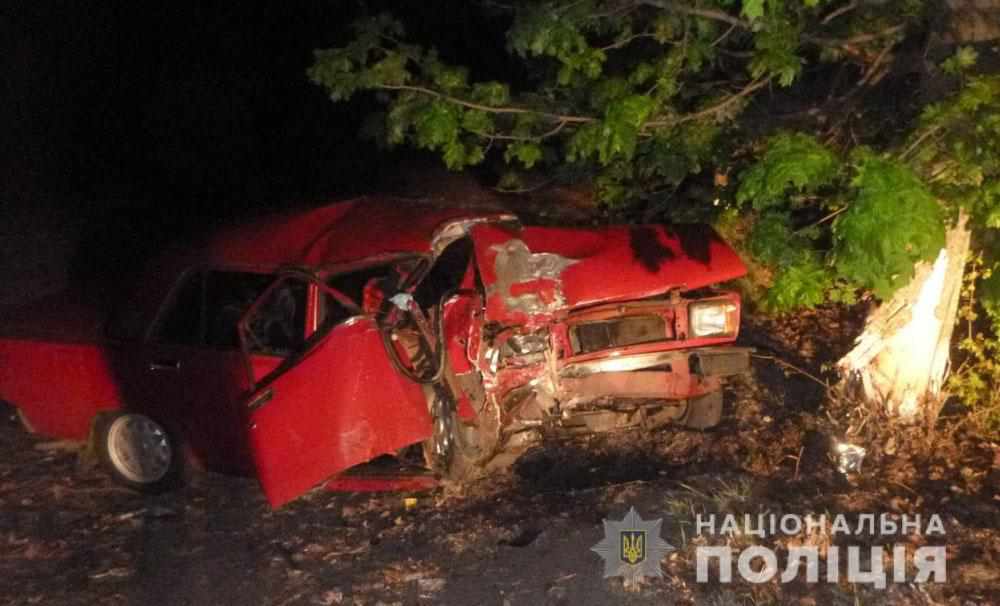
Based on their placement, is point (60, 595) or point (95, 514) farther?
point (95, 514)

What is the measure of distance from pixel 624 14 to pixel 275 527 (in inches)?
140

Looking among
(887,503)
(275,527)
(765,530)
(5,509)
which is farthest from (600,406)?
(5,509)

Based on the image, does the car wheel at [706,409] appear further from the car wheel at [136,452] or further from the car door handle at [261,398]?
the car wheel at [136,452]

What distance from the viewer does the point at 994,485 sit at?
5.51m

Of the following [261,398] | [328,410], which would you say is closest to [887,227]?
[328,410]

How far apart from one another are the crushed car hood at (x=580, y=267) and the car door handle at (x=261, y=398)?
3.99ft

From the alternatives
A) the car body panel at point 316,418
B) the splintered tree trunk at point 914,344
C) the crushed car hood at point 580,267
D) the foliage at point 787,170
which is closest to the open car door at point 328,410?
the car body panel at point 316,418

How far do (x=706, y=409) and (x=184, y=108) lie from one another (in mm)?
9684

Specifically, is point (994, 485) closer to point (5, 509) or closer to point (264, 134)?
point (5, 509)

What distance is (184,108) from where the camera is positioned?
13.5 metres

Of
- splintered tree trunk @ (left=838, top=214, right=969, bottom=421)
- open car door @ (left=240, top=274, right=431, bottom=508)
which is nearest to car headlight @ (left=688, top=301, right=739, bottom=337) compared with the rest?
splintered tree trunk @ (left=838, top=214, right=969, bottom=421)

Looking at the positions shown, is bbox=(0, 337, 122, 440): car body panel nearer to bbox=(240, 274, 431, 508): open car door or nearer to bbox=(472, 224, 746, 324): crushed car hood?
bbox=(240, 274, 431, 508): open car door

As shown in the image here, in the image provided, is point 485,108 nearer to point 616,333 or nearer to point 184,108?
point 616,333

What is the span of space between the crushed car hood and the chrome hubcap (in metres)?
2.27
